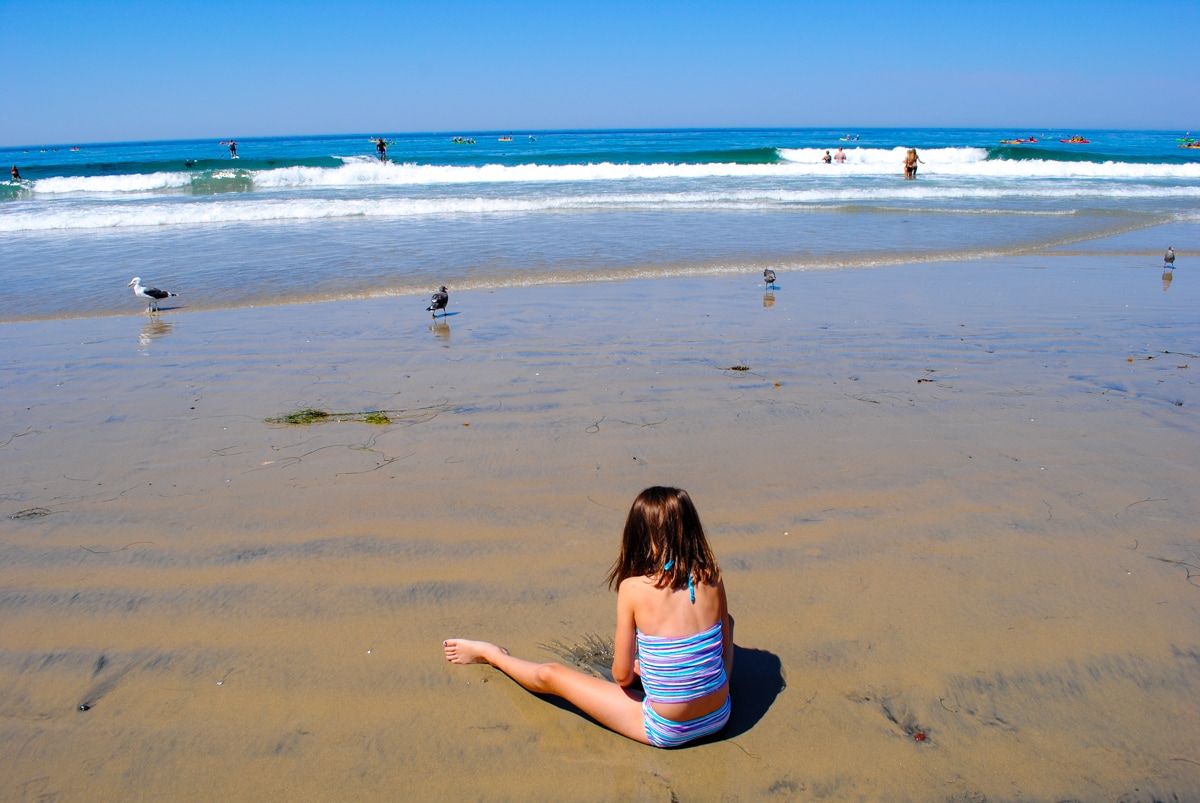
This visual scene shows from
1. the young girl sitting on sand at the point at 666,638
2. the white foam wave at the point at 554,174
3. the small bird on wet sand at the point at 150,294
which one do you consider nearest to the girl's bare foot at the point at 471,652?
the young girl sitting on sand at the point at 666,638

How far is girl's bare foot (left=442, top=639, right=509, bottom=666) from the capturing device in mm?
3117

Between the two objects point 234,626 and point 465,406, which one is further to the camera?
point 465,406

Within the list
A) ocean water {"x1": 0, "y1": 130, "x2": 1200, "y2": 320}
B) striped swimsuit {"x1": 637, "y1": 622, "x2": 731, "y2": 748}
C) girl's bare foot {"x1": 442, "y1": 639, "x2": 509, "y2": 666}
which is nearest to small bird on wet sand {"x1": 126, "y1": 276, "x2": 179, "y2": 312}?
ocean water {"x1": 0, "y1": 130, "x2": 1200, "y2": 320}

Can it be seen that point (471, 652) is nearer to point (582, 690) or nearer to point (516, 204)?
point (582, 690)

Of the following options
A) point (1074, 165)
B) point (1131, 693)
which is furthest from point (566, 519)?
point (1074, 165)

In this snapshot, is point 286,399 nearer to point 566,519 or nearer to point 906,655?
point 566,519

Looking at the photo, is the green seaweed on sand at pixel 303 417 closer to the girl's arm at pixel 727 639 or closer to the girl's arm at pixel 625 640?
the girl's arm at pixel 625 640

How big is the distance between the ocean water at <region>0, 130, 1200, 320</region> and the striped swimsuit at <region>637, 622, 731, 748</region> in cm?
874

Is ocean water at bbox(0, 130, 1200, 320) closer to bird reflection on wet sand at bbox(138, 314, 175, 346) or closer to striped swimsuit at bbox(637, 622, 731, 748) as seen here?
bird reflection on wet sand at bbox(138, 314, 175, 346)

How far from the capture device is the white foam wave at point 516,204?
18.7 metres

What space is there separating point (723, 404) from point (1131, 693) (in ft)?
11.1

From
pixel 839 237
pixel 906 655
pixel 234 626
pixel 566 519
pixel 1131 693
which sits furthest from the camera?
pixel 839 237

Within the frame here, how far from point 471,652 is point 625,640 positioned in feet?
2.37

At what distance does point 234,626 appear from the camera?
342cm
